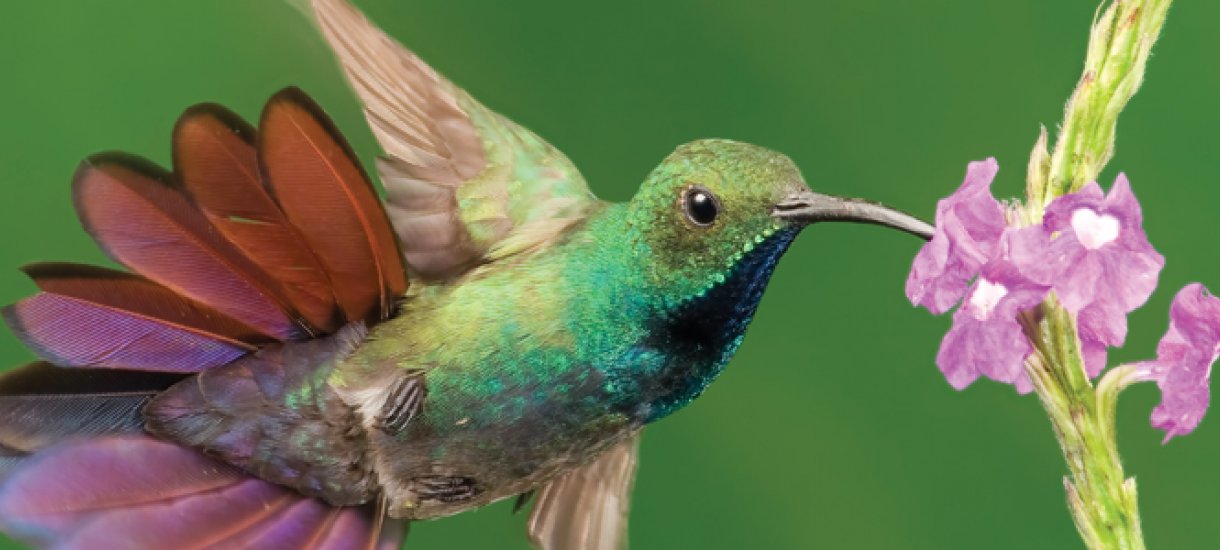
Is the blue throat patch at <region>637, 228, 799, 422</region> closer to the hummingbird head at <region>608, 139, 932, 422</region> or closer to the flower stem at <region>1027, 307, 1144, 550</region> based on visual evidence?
the hummingbird head at <region>608, 139, 932, 422</region>

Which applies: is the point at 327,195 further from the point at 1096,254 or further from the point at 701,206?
the point at 1096,254

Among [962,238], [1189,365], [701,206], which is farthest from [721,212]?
[1189,365]

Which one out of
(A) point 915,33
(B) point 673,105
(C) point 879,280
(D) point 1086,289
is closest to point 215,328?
(D) point 1086,289

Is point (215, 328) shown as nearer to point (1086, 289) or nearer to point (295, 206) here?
point (295, 206)

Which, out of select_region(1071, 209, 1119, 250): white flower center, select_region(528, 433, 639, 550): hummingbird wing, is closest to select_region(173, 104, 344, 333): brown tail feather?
select_region(528, 433, 639, 550): hummingbird wing

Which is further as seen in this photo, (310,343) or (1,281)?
(1,281)

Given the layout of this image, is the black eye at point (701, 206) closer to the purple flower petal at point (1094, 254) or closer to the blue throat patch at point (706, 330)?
the blue throat patch at point (706, 330)

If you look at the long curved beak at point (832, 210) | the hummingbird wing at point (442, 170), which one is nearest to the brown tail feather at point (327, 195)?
the hummingbird wing at point (442, 170)
